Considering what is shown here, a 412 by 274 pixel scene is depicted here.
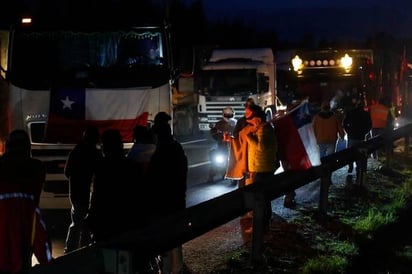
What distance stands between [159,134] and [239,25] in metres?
64.6

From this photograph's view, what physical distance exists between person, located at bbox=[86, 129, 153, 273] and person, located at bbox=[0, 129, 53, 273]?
35.8 inches

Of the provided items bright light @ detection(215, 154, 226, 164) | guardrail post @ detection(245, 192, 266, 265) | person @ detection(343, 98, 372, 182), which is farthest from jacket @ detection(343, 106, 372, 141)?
guardrail post @ detection(245, 192, 266, 265)

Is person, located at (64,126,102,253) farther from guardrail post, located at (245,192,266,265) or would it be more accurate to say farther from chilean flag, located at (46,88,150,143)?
chilean flag, located at (46,88,150,143)

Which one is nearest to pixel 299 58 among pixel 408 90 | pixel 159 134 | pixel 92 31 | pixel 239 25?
pixel 408 90

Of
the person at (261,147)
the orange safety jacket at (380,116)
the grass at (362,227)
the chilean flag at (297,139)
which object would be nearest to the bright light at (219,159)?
the grass at (362,227)

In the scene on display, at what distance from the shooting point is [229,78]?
88.8 feet

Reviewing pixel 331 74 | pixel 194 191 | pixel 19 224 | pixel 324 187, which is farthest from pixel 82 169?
pixel 331 74

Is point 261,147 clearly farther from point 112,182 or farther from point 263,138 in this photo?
point 112,182

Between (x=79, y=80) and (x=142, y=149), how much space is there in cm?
386

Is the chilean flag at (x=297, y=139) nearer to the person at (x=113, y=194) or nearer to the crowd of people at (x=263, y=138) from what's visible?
the crowd of people at (x=263, y=138)

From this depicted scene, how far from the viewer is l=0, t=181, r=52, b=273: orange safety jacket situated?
15.0ft

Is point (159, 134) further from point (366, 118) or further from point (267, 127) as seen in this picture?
point (366, 118)

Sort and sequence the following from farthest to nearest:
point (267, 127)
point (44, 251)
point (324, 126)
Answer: point (324, 126) → point (267, 127) → point (44, 251)

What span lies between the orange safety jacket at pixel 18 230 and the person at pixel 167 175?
1.85m
